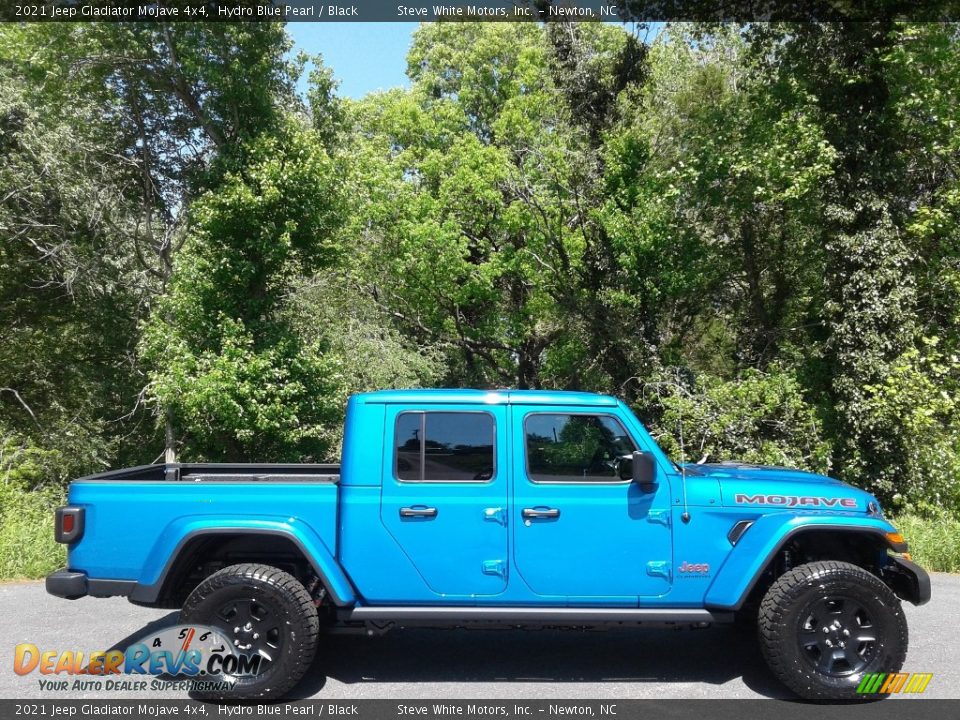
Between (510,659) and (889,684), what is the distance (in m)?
2.39

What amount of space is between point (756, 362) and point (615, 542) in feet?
38.0

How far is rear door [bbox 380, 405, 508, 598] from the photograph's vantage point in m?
4.94

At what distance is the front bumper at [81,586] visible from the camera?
4.86 meters

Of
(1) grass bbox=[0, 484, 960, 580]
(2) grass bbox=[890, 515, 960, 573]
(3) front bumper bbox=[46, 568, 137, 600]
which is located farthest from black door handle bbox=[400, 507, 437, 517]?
(2) grass bbox=[890, 515, 960, 573]

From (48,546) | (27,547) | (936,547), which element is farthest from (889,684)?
(27,547)

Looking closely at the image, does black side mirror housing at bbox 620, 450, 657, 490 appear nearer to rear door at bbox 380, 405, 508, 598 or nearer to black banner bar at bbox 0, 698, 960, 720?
rear door at bbox 380, 405, 508, 598

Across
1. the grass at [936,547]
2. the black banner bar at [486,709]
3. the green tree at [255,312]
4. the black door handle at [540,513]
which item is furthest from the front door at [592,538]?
the green tree at [255,312]

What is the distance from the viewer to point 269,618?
4.83 meters

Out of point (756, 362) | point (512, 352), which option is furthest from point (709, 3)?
point (512, 352)

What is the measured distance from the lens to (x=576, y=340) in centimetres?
1741

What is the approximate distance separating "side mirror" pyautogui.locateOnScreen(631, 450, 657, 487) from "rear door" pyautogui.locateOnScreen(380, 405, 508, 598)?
80 cm

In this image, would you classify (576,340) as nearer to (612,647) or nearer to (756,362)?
(756,362)

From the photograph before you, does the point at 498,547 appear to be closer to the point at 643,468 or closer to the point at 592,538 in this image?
the point at 592,538

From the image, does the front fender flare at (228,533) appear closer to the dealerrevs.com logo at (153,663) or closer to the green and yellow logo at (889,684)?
the dealerrevs.com logo at (153,663)
